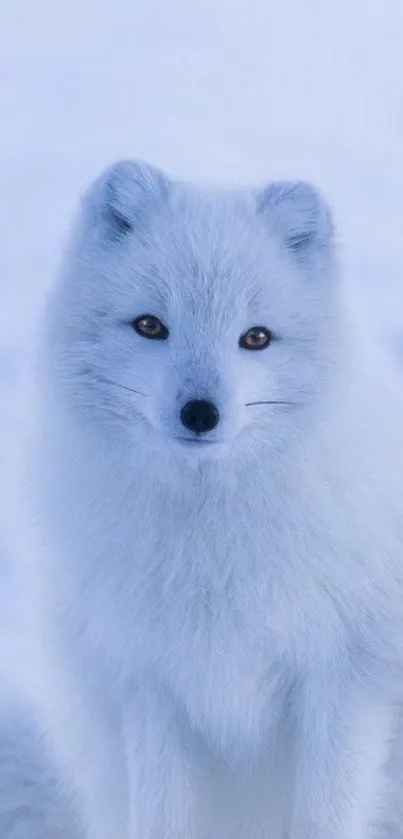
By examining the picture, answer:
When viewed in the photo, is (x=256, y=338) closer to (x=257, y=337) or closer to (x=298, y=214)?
(x=257, y=337)

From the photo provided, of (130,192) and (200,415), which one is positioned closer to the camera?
(200,415)

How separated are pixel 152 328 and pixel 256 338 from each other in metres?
0.14

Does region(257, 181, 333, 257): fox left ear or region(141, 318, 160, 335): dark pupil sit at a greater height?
region(257, 181, 333, 257): fox left ear

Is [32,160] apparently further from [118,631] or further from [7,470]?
[118,631]

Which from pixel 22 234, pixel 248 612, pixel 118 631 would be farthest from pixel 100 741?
pixel 22 234

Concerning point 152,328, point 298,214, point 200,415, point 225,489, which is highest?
→ point 298,214

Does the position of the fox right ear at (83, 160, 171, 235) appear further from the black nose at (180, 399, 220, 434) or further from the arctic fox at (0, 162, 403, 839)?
the black nose at (180, 399, 220, 434)

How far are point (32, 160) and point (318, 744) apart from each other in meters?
2.98

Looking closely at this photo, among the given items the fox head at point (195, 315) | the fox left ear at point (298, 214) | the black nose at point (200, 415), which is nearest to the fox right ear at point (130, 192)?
the fox head at point (195, 315)

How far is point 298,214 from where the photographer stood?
185cm

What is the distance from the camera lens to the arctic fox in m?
1.74

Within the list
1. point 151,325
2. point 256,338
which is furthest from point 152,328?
point 256,338

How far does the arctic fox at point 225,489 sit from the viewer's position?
1.74 meters

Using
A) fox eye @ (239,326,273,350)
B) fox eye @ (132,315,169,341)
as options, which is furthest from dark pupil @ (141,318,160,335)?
fox eye @ (239,326,273,350)
